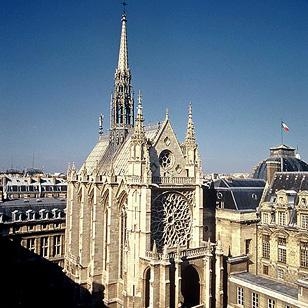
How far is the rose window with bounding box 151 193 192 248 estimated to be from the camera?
123 ft

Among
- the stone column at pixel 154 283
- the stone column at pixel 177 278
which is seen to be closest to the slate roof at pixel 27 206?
the stone column at pixel 154 283

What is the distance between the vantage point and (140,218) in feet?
116

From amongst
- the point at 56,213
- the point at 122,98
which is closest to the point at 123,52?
the point at 122,98

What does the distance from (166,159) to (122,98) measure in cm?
1168

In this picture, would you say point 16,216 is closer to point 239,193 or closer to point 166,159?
point 166,159

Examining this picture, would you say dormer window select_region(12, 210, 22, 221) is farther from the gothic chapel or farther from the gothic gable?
the gothic gable

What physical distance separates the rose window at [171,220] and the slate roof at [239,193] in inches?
328

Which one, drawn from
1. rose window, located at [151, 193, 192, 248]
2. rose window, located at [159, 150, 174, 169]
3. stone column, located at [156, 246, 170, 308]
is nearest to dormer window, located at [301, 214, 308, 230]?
rose window, located at [151, 193, 192, 248]

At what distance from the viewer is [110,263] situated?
39156 millimetres

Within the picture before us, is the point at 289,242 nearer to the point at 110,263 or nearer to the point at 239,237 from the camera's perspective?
the point at 239,237

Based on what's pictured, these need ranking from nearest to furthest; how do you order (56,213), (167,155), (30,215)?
(167,155) → (30,215) → (56,213)

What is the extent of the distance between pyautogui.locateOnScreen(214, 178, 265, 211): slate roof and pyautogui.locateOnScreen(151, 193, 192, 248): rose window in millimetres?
8329

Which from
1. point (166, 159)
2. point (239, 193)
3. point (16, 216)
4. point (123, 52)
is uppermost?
point (123, 52)

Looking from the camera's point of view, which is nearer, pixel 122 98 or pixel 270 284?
pixel 270 284
